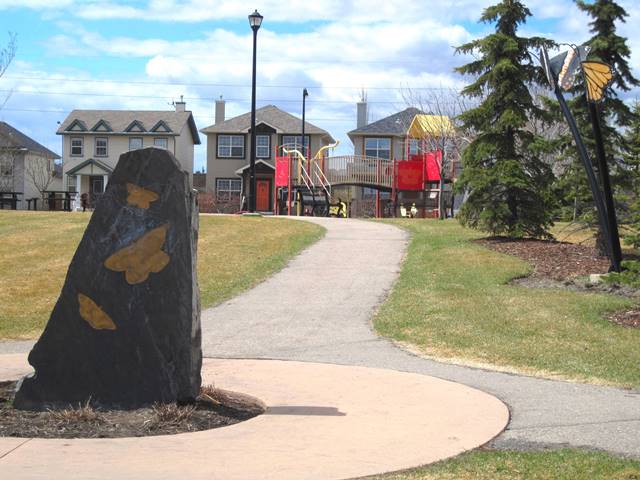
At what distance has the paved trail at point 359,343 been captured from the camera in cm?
664

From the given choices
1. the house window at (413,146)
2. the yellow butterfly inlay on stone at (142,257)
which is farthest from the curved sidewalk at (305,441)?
the house window at (413,146)

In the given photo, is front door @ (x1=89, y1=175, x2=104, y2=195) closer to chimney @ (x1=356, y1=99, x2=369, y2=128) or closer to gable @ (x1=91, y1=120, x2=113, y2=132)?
gable @ (x1=91, y1=120, x2=113, y2=132)

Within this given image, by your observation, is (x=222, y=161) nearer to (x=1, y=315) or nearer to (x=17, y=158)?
(x=17, y=158)

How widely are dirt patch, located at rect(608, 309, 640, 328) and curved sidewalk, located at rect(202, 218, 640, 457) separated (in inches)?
135

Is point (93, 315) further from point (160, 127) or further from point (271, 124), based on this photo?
point (160, 127)

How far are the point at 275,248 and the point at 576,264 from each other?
743 centimetres

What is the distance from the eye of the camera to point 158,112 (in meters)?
58.9

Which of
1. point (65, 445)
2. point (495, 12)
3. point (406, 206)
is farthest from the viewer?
point (406, 206)

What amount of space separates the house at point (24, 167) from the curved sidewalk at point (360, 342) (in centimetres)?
3801

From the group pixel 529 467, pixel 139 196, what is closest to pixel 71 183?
pixel 139 196

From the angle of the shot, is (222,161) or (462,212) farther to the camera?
(222,161)

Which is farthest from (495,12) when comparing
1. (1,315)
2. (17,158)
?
(17,158)

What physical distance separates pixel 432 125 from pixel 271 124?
17972 millimetres

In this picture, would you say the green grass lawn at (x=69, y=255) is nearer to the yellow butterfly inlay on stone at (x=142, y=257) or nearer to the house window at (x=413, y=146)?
the yellow butterfly inlay on stone at (x=142, y=257)
